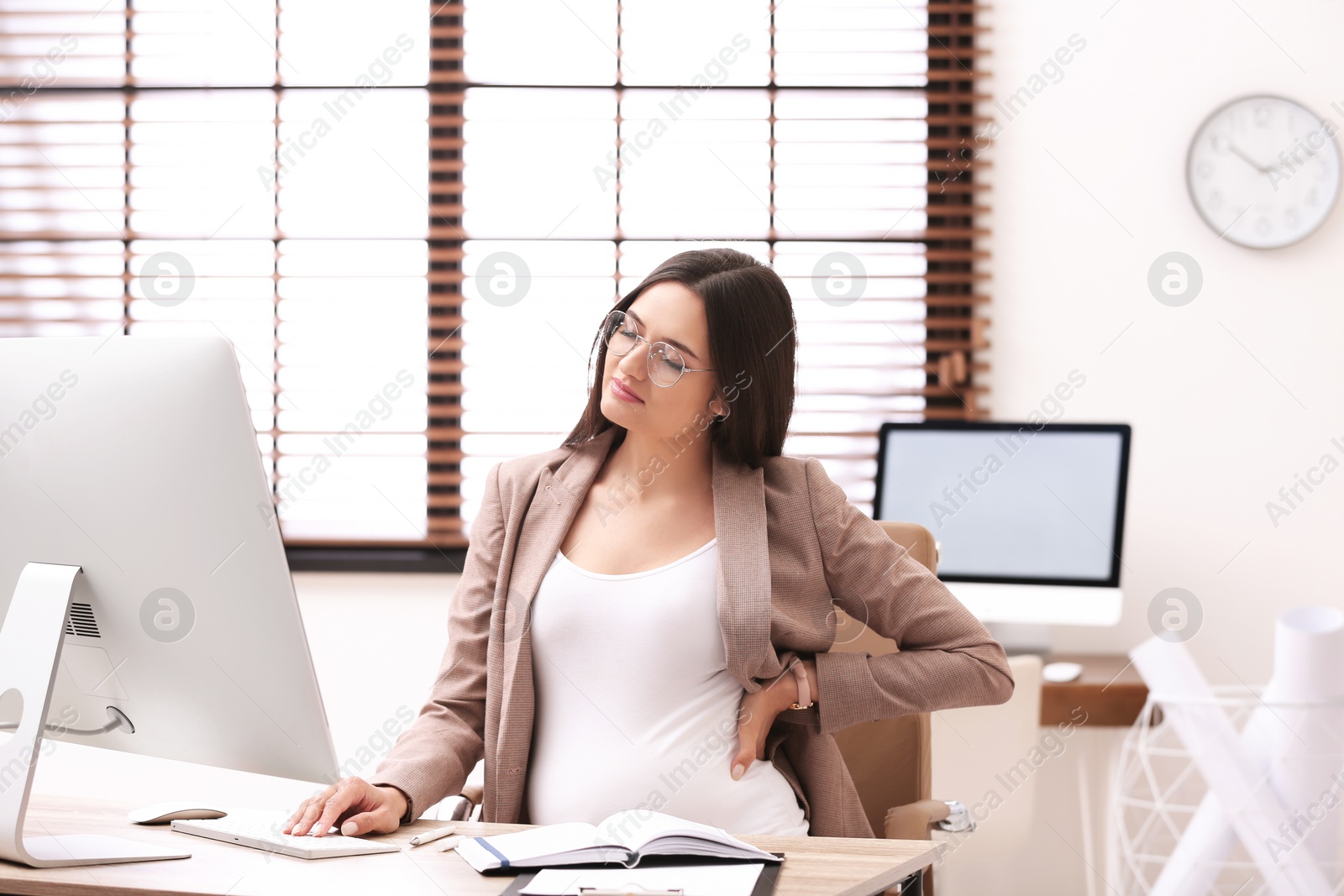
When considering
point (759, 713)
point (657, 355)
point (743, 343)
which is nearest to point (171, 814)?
point (759, 713)

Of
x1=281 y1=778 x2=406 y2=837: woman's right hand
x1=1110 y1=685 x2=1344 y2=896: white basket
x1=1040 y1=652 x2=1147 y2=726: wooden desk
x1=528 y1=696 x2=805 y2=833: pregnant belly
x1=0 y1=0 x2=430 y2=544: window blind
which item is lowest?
x1=1110 y1=685 x2=1344 y2=896: white basket

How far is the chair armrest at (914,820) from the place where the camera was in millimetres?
1512

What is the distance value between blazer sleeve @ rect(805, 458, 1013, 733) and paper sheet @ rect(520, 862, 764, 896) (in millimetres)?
431

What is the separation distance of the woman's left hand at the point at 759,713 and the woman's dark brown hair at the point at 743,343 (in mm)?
347

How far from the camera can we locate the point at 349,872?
1.01m

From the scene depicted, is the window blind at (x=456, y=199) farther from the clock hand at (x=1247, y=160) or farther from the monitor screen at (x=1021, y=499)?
the clock hand at (x=1247, y=160)

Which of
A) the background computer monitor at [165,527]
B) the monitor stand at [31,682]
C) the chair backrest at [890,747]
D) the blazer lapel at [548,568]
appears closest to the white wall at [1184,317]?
the chair backrest at [890,747]

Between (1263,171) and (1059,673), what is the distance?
1457 millimetres


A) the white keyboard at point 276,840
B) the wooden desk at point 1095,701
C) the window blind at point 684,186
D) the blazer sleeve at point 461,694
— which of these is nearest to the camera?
the white keyboard at point 276,840

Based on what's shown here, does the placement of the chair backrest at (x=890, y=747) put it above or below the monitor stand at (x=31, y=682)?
below

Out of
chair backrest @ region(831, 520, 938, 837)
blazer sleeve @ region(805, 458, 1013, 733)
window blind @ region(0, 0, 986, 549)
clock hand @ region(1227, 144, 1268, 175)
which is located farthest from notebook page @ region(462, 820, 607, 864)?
clock hand @ region(1227, 144, 1268, 175)

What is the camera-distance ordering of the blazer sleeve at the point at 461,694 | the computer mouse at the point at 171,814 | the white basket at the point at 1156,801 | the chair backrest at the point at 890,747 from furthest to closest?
the white basket at the point at 1156,801 < the chair backrest at the point at 890,747 < the blazer sleeve at the point at 461,694 < the computer mouse at the point at 171,814

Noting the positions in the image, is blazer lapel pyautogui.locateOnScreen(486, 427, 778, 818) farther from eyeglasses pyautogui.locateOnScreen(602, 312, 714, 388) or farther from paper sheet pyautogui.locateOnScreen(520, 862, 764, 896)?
paper sheet pyautogui.locateOnScreen(520, 862, 764, 896)

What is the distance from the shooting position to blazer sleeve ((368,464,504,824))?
131cm
